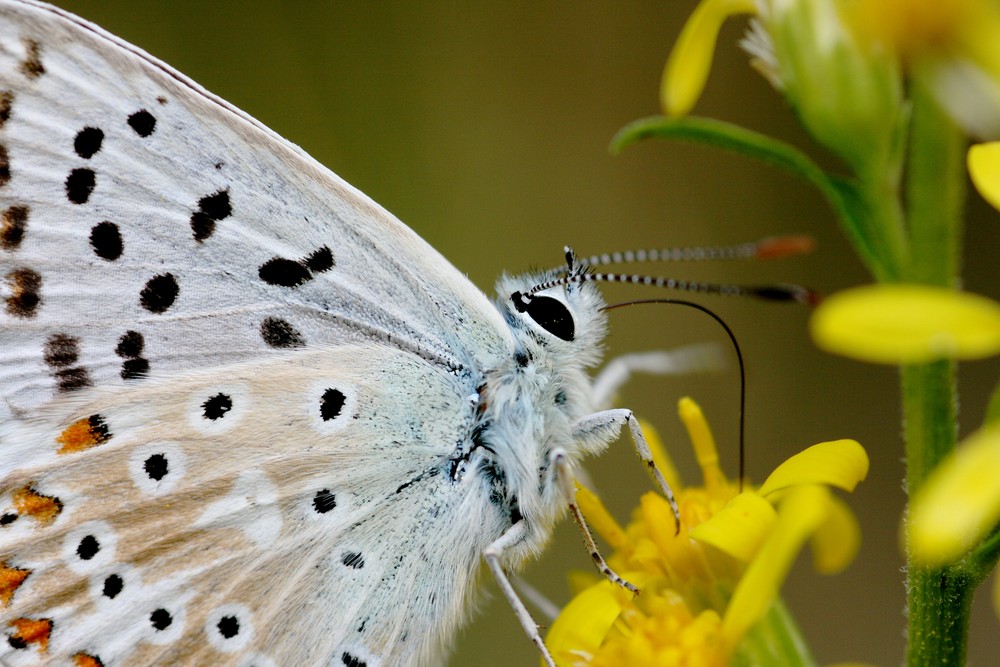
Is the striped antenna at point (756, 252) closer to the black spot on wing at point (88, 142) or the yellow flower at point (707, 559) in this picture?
the yellow flower at point (707, 559)

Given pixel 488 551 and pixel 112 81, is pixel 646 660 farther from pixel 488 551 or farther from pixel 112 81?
pixel 112 81

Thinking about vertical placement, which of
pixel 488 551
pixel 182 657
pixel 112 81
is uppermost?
pixel 112 81

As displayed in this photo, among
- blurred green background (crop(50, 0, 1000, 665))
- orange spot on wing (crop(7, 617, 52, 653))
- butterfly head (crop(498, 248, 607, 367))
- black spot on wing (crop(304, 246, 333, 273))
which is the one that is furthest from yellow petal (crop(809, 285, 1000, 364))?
blurred green background (crop(50, 0, 1000, 665))

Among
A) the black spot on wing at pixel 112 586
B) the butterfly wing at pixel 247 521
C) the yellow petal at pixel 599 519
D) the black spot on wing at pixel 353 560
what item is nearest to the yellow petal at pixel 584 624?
the yellow petal at pixel 599 519

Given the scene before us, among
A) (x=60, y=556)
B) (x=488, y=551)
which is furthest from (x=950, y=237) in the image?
(x=60, y=556)

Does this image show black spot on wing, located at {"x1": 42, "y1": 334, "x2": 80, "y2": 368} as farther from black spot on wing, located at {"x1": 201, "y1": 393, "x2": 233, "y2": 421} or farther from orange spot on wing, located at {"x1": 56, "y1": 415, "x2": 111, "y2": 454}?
black spot on wing, located at {"x1": 201, "y1": 393, "x2": 233, "y2": 421}
